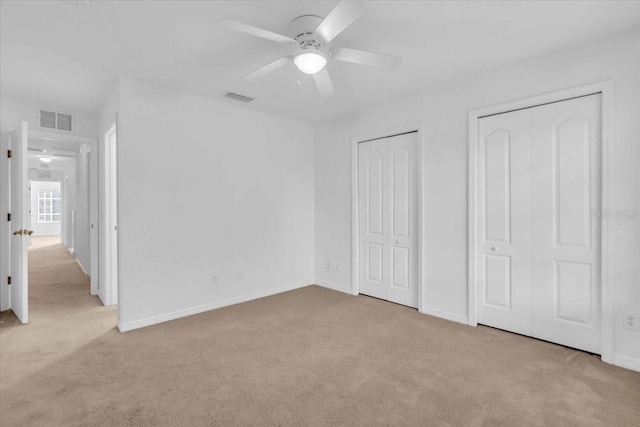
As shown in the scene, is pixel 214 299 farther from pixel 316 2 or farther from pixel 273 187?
pixel 316 2

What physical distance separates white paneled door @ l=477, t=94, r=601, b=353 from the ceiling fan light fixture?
1.85m

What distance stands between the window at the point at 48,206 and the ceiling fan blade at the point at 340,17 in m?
13.5

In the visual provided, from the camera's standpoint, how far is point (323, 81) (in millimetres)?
2465

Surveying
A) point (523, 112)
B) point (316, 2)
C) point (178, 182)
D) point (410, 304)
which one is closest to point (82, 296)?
point (178, 182)

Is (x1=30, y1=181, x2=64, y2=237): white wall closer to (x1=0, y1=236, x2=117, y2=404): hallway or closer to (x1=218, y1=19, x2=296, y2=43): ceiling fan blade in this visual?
(x1=0, y1=236, x2=117, y2=404): hallway

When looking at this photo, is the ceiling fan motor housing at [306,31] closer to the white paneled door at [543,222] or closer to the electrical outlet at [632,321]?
the white paneled door at [543,222]

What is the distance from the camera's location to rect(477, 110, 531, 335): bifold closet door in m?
2.86

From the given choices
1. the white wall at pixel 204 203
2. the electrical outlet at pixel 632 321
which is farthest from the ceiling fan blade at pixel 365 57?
the electrical outlet at pixel 632 321

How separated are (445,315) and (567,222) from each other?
144 centimetres

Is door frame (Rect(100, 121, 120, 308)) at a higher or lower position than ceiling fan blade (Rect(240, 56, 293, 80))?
lower

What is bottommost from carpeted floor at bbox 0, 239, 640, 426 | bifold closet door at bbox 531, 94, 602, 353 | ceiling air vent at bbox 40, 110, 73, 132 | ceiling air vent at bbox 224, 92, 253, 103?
carpeted floor at bbox 0, 239, 640, 426

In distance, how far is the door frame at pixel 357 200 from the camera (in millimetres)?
3529

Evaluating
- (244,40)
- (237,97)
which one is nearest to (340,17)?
(244,40)

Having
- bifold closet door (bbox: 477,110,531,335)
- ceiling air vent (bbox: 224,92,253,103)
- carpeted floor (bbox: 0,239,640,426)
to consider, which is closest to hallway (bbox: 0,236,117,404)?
carpeted floor (bbox: 0,239,640,426)
